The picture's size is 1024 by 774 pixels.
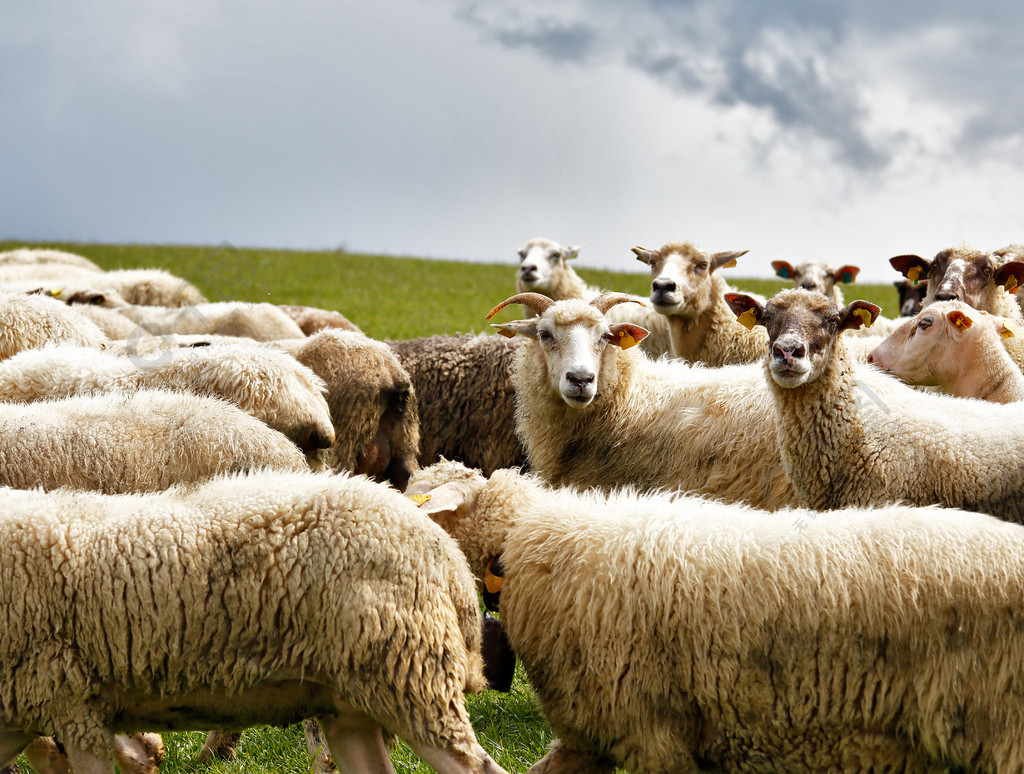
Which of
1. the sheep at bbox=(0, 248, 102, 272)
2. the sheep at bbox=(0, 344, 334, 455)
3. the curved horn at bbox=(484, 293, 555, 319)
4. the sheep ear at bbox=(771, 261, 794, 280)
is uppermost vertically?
the sheep ear at bbox=(771, 261, 794, 280)

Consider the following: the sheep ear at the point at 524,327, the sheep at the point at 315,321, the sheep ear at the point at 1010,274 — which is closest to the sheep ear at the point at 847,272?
the sheep ear at the point at 1010,274

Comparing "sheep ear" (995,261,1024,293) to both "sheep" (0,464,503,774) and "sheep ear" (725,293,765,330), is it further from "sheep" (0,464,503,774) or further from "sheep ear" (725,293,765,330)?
"sheep" (0,464,503,774)

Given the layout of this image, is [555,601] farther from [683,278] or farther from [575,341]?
[683,278]

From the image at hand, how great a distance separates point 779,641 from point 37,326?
5.72 metres

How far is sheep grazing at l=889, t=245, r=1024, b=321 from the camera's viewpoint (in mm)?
6480

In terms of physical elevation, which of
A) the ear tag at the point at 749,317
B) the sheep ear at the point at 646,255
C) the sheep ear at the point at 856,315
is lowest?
the ear tag at the point at 749,317

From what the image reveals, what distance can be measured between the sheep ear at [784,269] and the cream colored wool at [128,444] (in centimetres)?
693

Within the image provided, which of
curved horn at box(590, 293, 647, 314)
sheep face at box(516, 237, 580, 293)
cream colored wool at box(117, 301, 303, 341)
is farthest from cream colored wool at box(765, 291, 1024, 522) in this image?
cream colored wool at box(117, 301, 303, 341)

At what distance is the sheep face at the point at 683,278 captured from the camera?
7305 mm

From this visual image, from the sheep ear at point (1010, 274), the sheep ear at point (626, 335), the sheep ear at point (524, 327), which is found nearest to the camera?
the sheep ear at point (626, 335)

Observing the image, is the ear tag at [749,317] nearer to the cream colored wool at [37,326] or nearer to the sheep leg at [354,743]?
the sheep leg at [354,743]

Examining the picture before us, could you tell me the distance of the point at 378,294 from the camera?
925 inches

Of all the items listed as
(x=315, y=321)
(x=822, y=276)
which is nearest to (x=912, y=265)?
(x=822, y=276)

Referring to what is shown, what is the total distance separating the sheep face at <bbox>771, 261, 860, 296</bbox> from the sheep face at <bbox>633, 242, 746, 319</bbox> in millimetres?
2442
